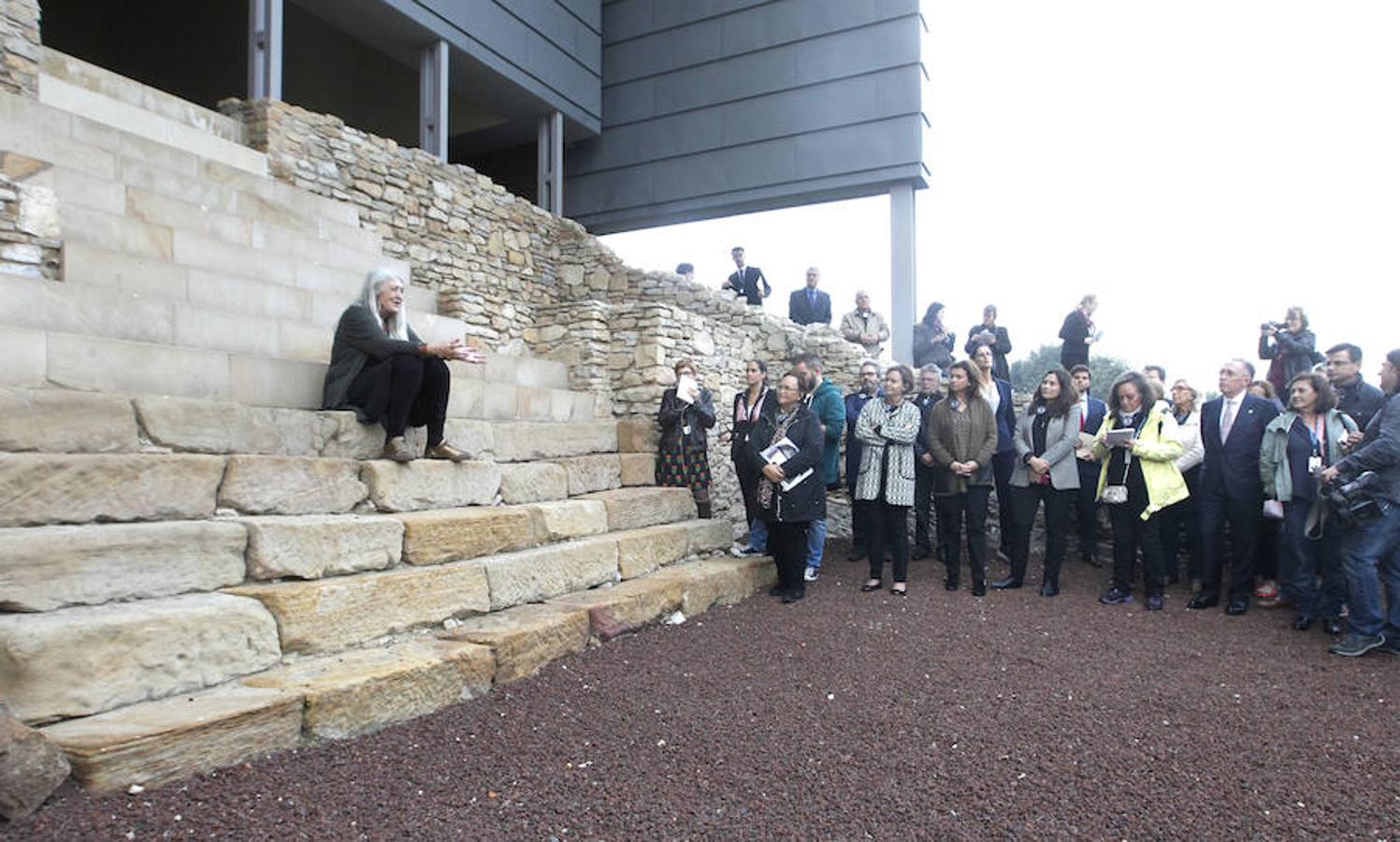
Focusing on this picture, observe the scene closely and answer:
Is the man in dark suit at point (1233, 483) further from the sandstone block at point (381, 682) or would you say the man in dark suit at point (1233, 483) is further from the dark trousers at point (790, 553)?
the sandstone block at point (381, 682)

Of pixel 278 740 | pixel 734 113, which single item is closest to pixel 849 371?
pixel 734 113

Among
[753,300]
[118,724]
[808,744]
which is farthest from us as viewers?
[753,300]

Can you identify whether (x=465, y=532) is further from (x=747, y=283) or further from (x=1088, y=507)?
(x=747, y=283)

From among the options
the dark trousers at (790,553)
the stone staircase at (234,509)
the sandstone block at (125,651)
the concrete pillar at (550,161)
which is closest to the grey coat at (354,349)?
the stone staircase at (234,509)

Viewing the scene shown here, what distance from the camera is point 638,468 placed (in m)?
6.50

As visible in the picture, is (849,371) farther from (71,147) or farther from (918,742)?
(71,147)

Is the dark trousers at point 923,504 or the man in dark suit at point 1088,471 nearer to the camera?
the man in dark suit at point 1088,471

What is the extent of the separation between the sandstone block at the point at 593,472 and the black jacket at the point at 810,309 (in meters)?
5.01

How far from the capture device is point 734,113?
43.3 ft

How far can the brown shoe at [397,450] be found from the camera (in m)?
4.36

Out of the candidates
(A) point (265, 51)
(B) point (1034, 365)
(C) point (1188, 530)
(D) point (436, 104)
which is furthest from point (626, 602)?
(B) point (1034, 365)

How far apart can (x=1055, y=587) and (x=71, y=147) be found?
24.0 feet

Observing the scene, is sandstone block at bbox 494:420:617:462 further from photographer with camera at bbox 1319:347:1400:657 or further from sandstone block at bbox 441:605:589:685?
photographer with camera at bbox 1319:347:1400:657

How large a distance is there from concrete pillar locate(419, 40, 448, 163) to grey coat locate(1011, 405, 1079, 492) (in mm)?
8235
